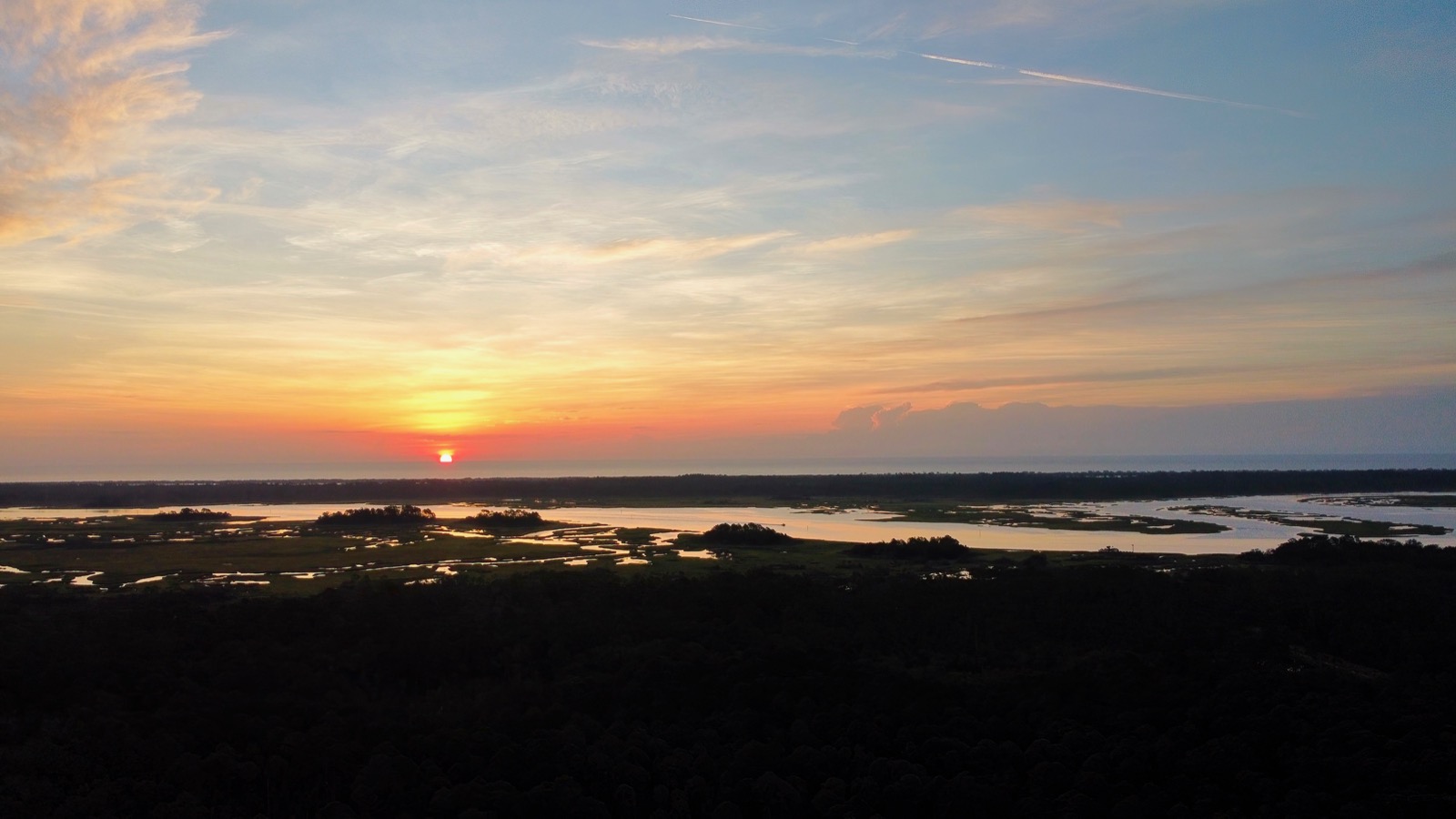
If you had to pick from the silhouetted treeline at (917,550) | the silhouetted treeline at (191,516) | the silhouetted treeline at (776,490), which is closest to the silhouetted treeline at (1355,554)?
the silhouetted treeline at (917,550)

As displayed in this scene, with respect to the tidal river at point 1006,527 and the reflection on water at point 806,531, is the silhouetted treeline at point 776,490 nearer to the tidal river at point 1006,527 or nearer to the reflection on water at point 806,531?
the tidal river at point 1006,527

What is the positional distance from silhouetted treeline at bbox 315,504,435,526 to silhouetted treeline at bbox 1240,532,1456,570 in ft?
162

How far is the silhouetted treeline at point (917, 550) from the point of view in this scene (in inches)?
1588

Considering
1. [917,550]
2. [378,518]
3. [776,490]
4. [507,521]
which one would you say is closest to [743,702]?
[917,550]

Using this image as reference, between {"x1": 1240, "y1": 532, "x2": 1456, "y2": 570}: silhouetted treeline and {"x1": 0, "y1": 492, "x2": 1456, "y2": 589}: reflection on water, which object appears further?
{"x1": 0, "y1": 492, "x2": 1456, "y2": 589}: reflection on water

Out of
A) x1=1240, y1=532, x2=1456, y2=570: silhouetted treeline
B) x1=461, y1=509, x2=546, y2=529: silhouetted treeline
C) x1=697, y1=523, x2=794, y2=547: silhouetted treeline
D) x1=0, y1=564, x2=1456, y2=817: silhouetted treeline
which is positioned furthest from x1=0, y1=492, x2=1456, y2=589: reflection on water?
x1=0, y1=564, x2=1456, y2=817: silhouetted treeline

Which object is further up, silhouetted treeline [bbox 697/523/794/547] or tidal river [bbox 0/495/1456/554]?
silhouetted treeline [bbox 697/523/794/547]

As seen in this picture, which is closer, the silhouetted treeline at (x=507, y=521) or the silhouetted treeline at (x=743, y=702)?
the silhouetted treeline at (x=743, y=702)

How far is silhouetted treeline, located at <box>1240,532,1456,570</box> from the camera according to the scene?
3500 cm

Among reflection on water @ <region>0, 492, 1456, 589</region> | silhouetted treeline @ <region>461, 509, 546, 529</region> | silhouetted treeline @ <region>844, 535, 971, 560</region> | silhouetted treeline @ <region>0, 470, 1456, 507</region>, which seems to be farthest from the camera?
silhouetted treeline @ <region>0, 470, 1456, 507</region>

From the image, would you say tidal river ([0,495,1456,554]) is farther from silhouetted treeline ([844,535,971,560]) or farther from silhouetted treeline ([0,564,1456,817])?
silhouetted treeline ([0,564,1456,817])

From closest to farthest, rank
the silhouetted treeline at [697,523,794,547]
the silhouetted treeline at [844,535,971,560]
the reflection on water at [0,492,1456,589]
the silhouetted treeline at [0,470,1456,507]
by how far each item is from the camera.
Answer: the reflection on water at [0,492,1456,589] < the silhouetted treeline at [844,535,971,560] < the silhouetted treeline at [697,523,794,547] < the silhouetted treeline at [0,470,1456,507]

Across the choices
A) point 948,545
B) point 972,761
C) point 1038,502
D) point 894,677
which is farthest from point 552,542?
point 1038,502

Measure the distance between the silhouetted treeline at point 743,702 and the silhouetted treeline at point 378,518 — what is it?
35437mm
